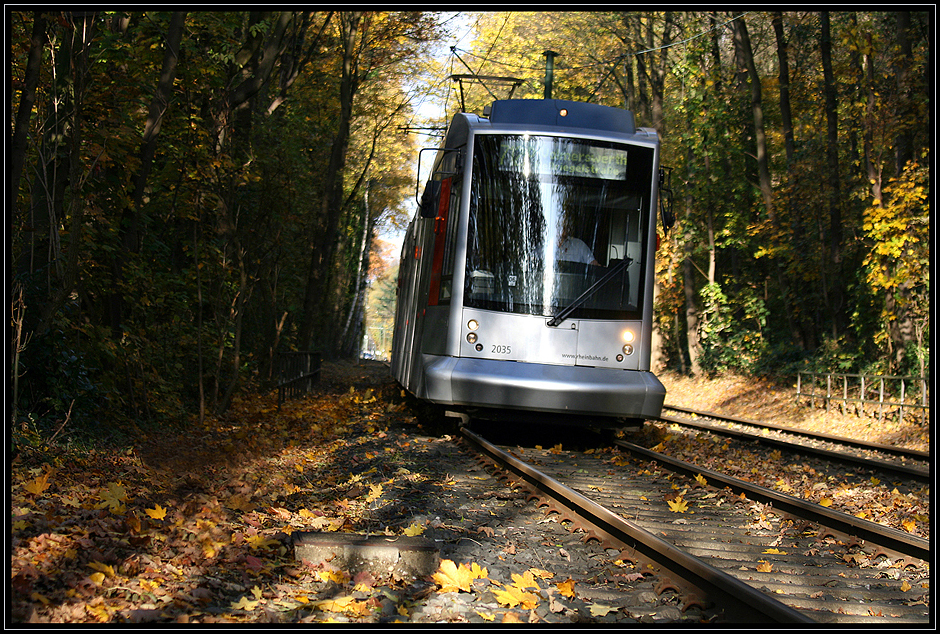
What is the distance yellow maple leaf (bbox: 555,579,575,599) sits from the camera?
3.65 meters

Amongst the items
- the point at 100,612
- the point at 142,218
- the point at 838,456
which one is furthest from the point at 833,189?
the point at 100,612

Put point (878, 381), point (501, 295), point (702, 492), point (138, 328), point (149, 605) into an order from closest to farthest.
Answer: point (149, 605)
point (702, 492)
point (501, 295)
point (138, 328)
point (878, 381)

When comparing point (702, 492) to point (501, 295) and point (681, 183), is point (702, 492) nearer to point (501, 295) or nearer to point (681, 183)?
point (501, 295)

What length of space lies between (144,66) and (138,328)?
3243 mm

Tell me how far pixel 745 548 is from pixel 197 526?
3.21 metres

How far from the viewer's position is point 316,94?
23.1 meters

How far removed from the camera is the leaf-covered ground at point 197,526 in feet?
10.6

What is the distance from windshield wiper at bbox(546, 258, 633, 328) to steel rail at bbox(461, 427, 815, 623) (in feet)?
9.40

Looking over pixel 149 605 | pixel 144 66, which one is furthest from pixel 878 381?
pixel 149 605

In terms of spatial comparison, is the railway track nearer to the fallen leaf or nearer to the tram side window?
the fallen leaf

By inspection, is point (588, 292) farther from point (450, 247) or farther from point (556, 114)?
point (556, 114)

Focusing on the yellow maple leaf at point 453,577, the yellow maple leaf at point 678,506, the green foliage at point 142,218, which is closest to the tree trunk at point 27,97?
the green foliage at point 142,218

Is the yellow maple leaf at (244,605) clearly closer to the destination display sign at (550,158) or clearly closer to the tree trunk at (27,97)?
the tree trunk at (27,97)

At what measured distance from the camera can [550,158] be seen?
8898 millimetres
